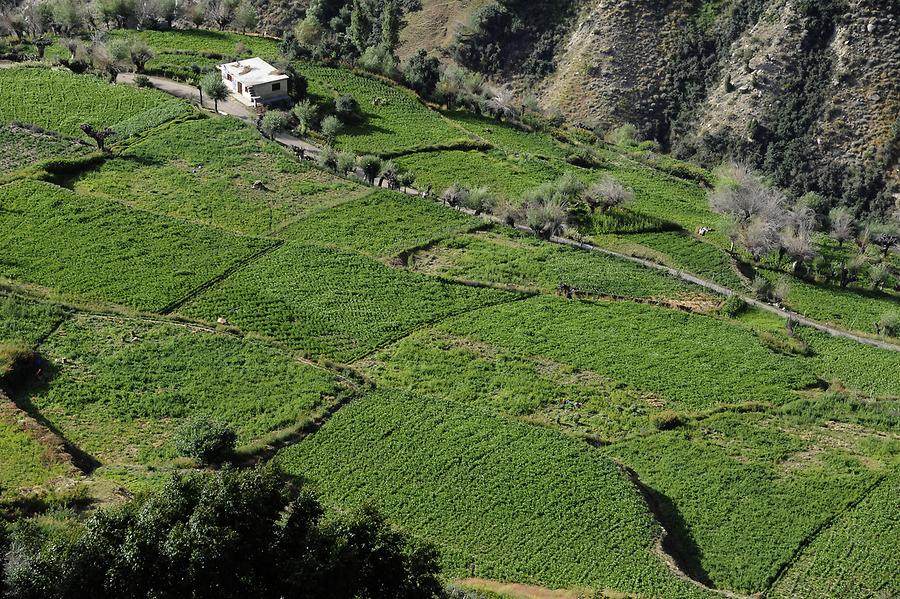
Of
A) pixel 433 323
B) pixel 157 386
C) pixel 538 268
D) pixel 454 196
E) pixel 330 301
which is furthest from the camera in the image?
pixel 454 196

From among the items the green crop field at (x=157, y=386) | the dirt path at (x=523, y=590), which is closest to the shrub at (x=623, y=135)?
the green crop field at (x=157, y=386)

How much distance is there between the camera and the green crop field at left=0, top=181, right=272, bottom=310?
70125 millimetres

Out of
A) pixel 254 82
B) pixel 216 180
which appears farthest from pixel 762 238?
pixel 254 82

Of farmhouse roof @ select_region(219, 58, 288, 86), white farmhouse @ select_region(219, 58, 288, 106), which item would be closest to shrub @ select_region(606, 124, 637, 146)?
white farmhouse @ select_region(219, 58, 288, 106)

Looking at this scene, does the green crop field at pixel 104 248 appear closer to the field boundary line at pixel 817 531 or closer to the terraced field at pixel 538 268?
the terraced field at pixel 538 268

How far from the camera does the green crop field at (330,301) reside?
223ft

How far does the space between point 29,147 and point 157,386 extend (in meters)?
40.0

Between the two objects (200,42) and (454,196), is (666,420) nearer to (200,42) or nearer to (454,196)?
(454,196)

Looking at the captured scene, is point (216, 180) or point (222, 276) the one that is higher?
point (216, 180)

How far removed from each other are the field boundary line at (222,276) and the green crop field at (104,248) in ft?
1.09

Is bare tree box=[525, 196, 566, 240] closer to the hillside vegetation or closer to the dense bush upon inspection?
the hillside vegetation

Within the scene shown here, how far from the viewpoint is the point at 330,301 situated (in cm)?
7162

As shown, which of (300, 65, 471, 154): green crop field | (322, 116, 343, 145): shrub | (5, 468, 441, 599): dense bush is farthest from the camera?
(300, 65, 471, 154): green crop field

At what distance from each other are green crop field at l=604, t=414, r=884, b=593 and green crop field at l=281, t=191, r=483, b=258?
30243 millimetres
